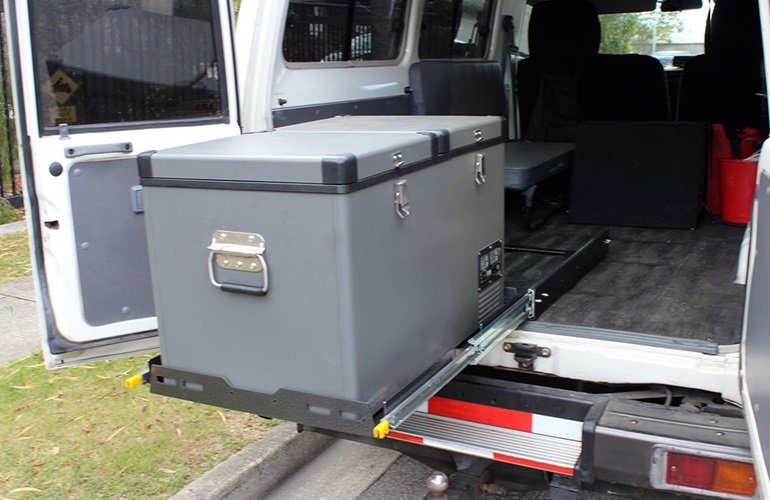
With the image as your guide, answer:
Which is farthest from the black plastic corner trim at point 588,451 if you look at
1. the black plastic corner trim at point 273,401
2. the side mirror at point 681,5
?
the side mirror at point 681,5

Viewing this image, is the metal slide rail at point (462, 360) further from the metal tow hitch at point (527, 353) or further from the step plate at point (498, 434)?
the step plate at point (498, 434)

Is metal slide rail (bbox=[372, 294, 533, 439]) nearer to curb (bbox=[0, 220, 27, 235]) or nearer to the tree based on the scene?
the tree

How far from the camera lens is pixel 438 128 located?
97.8 inches

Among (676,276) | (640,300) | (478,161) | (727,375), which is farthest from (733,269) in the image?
(478,161)

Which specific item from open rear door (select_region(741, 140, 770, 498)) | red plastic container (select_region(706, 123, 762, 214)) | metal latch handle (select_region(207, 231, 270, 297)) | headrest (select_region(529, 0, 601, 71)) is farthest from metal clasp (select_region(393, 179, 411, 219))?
headrest (select_region(529, 0, 601, 71))

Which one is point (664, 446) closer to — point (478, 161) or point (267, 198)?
point (478, 161)

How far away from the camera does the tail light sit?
2119 mm

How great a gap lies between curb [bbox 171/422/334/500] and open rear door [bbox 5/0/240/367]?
26.5 inches

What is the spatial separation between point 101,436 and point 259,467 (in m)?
0.74

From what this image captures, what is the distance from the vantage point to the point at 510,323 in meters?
2.72

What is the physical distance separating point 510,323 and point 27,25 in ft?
5.85

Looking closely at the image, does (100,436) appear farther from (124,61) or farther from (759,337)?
(759,337)

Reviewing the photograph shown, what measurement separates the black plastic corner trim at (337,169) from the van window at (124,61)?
1.09m

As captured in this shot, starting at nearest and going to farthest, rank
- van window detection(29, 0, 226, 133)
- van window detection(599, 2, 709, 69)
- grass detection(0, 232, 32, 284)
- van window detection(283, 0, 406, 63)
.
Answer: van window detection(29, 0, 226, 133) → van window detection(283, 0, 406, 63) → van window detection(599, 2, 709, 69) → grass detection(0, 232, 32, 284)
